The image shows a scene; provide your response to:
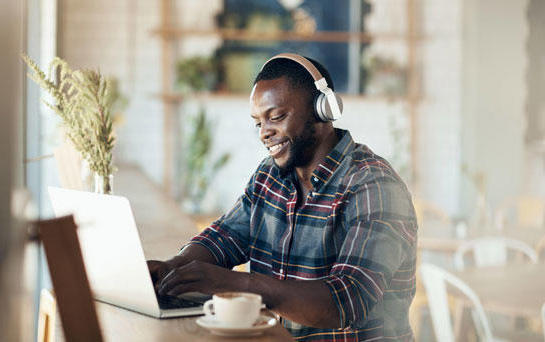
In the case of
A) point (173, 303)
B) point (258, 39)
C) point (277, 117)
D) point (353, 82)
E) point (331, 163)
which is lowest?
point (173, 303)

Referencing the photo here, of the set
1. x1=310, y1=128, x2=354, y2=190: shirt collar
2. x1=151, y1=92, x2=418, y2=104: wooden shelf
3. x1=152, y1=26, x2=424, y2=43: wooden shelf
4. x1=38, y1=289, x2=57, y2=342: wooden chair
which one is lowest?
x1=38, y1=289, x2=57, y2=342: wooden chair

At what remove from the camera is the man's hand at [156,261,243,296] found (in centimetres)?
136

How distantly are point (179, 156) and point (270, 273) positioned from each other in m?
4.21

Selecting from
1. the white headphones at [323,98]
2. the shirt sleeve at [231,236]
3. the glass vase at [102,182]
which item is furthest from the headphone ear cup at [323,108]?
the glass vase at [102,182]

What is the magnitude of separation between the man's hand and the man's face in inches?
18.0

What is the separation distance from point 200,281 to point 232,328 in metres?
0.18

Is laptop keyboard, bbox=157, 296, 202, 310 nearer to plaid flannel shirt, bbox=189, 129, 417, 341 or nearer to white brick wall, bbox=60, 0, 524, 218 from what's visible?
plaid flannel shirt, bbox=189, 129, 417, 341

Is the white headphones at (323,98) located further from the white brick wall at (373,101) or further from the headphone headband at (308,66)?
the white brick wall at (373,101)

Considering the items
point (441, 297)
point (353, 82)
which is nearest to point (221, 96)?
point (353, 82)

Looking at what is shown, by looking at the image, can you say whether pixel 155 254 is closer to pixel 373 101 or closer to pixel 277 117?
pixel 277 117

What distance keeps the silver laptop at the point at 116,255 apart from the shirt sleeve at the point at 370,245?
0.28 meters

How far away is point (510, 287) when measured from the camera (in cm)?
276

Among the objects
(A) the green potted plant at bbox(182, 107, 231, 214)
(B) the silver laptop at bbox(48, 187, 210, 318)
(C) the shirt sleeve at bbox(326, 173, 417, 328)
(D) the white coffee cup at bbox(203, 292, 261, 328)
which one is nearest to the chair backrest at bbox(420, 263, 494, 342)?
(C) the shirt sleeve at bbox(326, 173, 417, 328)

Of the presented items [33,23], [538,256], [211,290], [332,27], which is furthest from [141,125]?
[211,290]
